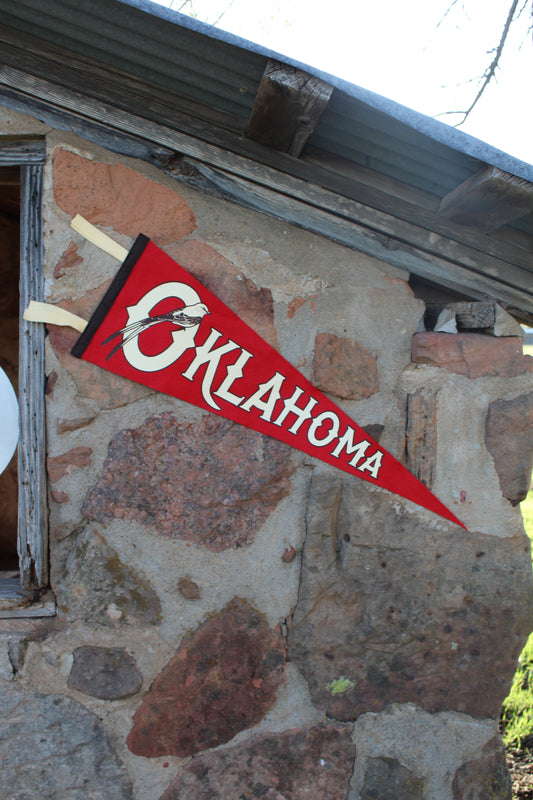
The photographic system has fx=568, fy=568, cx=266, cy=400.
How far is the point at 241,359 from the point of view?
1.54 metres

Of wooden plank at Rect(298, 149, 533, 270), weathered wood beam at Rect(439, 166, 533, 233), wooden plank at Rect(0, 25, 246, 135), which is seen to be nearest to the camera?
weathered wood beam at Rect(439, 166, 533, 233)

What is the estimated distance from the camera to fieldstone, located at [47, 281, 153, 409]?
151 centimetres

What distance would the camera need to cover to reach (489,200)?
1.43 metres

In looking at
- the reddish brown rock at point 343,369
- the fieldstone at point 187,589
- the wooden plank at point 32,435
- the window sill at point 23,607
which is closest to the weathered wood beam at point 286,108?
the reddish brown rock at point 343,369

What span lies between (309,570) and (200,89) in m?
1.30

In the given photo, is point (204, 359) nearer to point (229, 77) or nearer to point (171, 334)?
point (171, 334)

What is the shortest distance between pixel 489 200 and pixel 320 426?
0.72 meters

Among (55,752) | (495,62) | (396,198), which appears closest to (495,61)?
(495,62)

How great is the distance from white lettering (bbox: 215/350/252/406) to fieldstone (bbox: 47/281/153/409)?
9.1 inches

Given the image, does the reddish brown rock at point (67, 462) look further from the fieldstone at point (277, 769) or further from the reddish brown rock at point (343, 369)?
the fieldstone at point (277, 769)

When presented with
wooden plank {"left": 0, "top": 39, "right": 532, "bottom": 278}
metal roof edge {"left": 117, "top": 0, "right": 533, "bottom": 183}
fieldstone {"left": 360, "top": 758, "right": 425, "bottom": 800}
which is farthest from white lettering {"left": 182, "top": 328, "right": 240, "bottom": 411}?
fieldstone {"left": 360, "top": 758, "right": 425, "bottom": 800}

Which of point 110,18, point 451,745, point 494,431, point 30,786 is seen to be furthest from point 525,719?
point 110,18

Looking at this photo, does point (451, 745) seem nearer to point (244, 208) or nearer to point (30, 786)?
point (30, 786)

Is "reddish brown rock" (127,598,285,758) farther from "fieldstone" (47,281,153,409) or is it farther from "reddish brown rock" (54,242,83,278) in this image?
"reddish brown rock" (54,242,83,278)
